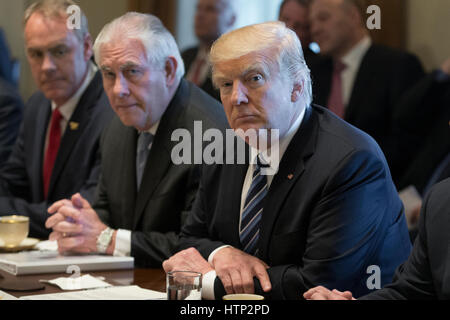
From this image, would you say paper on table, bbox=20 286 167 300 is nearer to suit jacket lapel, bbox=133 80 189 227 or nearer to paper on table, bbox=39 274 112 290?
paper on table, bbox=39 274 112 290

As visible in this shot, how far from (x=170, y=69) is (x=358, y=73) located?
1.68 metres

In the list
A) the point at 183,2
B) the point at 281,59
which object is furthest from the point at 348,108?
the point at 183,2

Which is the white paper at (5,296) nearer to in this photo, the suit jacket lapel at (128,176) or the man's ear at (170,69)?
the suit jacket lapel at (128,176)

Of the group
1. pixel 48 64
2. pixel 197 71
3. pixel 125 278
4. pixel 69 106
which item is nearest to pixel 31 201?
pixel 69 106

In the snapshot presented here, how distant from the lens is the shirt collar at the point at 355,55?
4.38 m

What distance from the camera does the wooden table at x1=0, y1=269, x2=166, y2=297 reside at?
2.22 metres

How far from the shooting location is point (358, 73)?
4305mm

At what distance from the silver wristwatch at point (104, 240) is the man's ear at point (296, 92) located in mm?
880

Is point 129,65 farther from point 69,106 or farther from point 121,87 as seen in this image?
point 69,106

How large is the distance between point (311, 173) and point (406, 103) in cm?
228

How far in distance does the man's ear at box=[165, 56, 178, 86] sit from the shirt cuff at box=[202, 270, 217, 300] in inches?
39.8

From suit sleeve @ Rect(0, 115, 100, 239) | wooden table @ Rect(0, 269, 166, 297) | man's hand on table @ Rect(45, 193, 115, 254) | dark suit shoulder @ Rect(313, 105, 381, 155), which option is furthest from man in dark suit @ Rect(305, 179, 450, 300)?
suit sleeve @ Rect(0, 115, 100, 239)

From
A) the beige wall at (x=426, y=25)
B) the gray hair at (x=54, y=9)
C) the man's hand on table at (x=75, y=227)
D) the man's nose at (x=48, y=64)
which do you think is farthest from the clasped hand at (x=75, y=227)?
the beige wall at (x=426, y=25)

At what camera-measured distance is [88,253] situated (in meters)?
2.71
